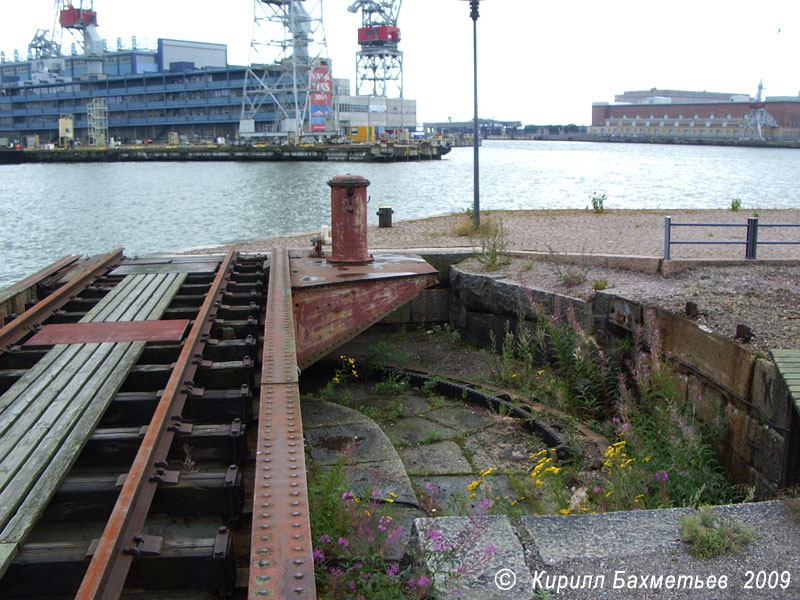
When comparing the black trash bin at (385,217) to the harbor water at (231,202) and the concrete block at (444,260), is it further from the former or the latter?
the harbor water at (231,202)

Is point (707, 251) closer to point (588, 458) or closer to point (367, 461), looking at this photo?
point (588, 458)

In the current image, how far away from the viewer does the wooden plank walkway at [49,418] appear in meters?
3.69

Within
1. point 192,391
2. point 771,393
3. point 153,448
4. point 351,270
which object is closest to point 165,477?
point 153,448

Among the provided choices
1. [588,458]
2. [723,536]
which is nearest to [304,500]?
[723,536]

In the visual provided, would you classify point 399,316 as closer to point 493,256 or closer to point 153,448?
point 493,256

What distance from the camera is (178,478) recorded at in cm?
417

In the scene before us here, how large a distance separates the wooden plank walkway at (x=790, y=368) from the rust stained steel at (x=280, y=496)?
9.69 feet

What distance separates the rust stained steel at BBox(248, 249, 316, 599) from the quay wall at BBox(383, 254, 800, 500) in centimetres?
333

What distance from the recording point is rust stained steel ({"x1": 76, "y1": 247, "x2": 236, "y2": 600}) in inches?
121

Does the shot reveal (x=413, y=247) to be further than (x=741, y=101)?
No

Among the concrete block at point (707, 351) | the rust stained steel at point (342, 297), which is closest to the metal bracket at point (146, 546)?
the concrete block at point (707, 351)

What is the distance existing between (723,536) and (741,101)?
181050 mm

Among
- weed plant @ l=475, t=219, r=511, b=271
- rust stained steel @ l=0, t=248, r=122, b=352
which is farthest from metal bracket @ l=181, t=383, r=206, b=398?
weed plant @ l=475, t=219, r=511, b=271

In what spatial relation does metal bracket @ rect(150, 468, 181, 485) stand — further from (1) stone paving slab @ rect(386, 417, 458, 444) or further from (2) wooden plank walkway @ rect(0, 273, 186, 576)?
(1) stone paving slab @ rect(386, 417, 458, 444)
